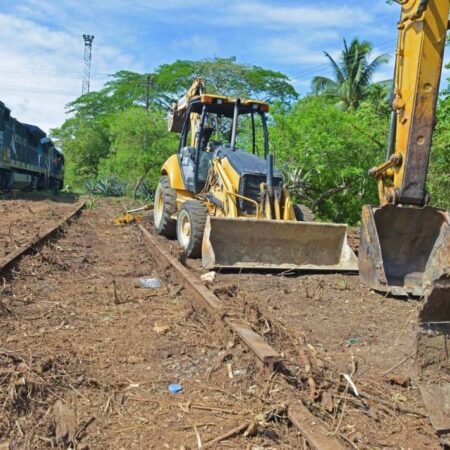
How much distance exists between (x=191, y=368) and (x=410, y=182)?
3869mm

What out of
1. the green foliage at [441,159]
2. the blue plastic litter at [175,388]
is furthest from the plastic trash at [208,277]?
the green foliage at [441,159]

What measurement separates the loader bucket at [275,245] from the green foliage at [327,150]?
41.9 feet

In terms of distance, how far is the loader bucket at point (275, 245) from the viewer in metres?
7.96

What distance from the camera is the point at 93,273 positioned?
7691 mm

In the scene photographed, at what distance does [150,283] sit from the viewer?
7.14 metres

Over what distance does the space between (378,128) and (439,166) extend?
4.07 m

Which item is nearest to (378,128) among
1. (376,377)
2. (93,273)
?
(93,273)

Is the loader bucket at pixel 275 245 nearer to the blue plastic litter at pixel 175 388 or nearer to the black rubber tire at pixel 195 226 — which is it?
the black rubber tire at pixel 195 226

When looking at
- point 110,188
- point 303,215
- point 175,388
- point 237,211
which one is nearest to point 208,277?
point 237,211

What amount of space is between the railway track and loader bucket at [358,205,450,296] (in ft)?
7.03

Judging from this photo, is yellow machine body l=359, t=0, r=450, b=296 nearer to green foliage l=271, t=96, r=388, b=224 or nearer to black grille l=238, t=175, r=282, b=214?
black grille l=238, t=175, r=282, b=214

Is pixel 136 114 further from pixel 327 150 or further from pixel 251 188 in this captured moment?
pixel 251 188

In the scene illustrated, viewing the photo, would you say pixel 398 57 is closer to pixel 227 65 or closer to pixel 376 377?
pixel 376 377

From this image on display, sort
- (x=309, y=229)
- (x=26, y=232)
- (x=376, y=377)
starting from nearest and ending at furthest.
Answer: (x=376, y=377), (x=309, y=229), (x=26, y=232)
